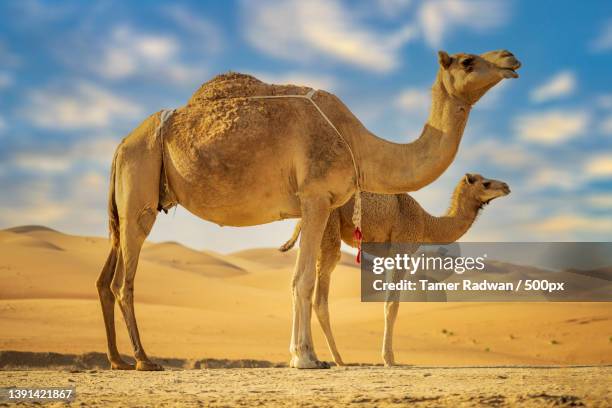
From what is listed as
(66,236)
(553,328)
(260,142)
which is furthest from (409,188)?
(66,236)

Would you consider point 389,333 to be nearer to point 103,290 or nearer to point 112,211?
point 103,290

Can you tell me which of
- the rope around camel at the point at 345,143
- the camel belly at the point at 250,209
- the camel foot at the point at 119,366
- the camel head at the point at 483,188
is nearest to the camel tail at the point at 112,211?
the rope around camel at the point at 345,143

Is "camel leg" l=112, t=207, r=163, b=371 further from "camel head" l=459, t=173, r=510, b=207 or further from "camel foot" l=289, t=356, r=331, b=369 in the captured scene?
"camel head" l=459, t=173, r=510, b=207

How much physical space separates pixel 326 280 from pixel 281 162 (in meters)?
2.99

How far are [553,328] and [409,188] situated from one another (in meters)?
16.2

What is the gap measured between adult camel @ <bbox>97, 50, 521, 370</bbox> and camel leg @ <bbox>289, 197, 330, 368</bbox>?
0.04 feet

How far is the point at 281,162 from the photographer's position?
839 cm

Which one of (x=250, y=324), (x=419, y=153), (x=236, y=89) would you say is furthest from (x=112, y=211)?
(x=250, y=324)

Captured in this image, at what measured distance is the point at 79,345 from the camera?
18.2 metres

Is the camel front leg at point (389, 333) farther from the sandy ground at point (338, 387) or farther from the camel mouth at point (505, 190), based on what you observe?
the camel mouth at point (505, 190)

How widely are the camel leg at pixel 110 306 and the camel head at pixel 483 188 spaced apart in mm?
6741

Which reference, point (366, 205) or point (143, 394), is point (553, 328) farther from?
point (143, 394)

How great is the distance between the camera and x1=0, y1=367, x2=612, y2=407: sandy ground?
583 centimetres

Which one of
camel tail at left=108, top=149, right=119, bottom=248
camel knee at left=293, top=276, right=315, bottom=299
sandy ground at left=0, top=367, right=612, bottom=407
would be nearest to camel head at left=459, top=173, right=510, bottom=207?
sandy ground at left=0, top=367, right=612, bottom=407
